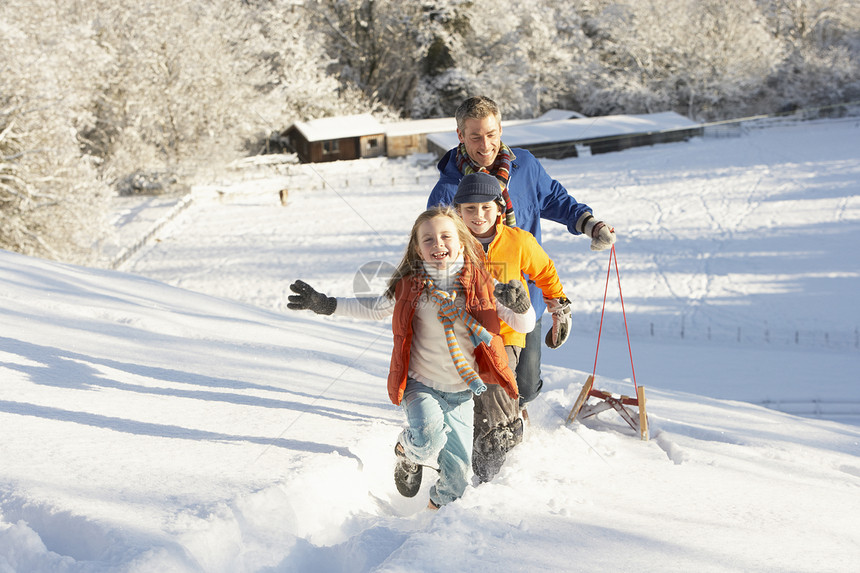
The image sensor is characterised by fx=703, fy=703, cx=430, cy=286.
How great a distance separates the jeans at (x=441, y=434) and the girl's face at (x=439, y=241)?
1.87 feet

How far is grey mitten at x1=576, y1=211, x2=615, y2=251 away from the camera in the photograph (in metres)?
3.47

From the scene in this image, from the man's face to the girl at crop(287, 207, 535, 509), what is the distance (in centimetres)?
51

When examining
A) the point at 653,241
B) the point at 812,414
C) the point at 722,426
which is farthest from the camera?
the point at 653,241

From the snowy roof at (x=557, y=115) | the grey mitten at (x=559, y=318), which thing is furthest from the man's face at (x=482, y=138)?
the snowy roof at (x=557, y=115)

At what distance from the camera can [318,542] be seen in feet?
8.69

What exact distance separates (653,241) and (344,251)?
26.5 feet

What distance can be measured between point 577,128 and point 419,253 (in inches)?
1187

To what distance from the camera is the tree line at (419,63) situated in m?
28.0

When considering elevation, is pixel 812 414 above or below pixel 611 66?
below

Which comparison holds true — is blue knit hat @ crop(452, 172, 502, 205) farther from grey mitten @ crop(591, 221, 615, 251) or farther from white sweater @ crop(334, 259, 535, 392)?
grey mitten @ crop(591, 221, 615, 251)

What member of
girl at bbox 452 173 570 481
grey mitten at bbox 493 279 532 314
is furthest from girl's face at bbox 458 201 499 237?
grey mitten at bbox 493 279 532 314

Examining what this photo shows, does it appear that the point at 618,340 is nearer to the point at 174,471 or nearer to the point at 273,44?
the point at 174,471

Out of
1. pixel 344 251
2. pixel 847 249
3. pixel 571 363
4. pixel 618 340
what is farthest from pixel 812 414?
pixel 344 251

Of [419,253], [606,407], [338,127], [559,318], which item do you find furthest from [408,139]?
[419,253]
